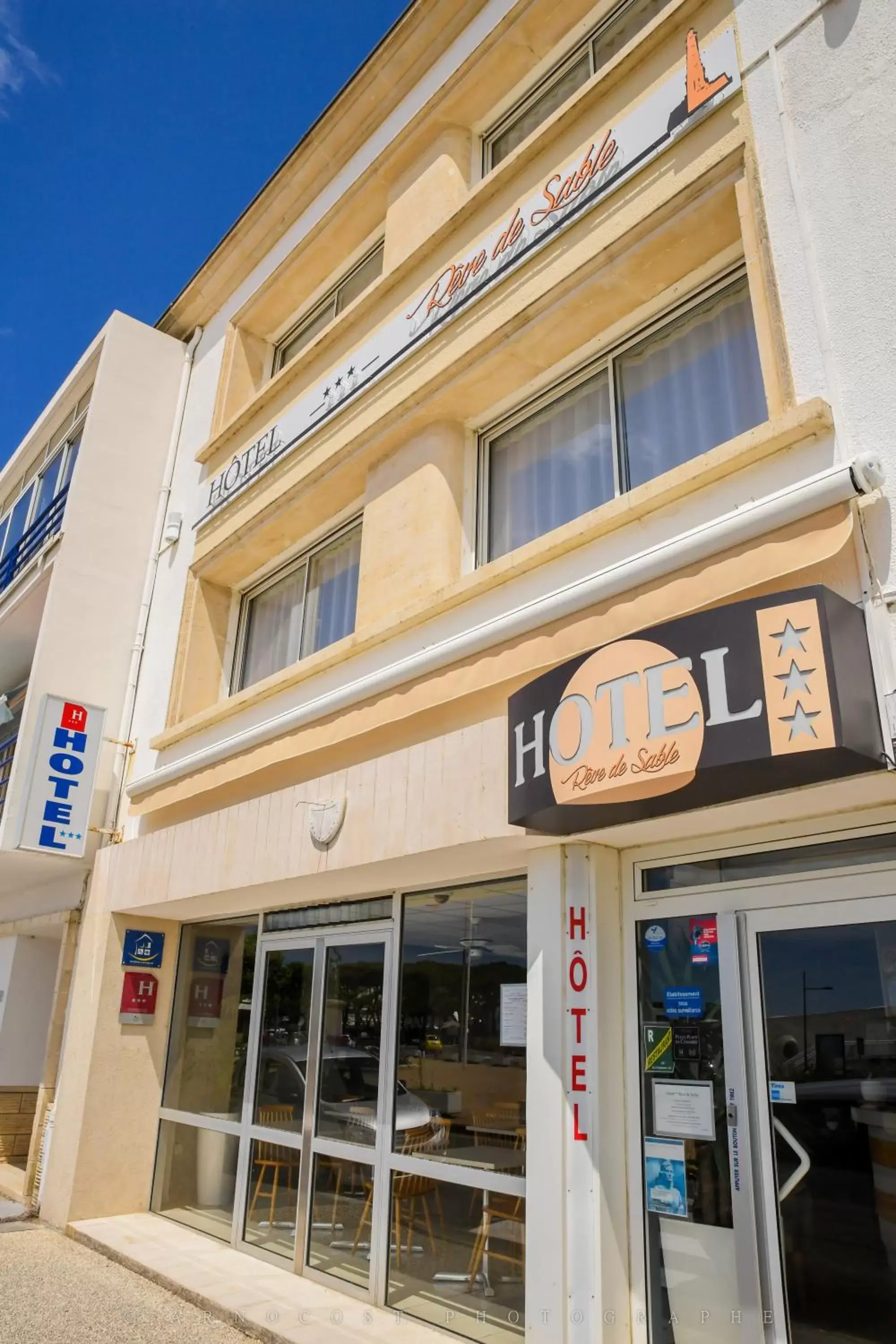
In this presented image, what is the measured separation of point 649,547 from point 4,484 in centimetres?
1320

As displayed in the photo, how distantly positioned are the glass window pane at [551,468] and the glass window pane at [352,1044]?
128 inches

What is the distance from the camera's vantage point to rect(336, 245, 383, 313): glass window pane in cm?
927

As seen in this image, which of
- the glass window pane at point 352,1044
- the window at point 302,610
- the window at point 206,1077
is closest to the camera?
the glass window pane at point 352,1044

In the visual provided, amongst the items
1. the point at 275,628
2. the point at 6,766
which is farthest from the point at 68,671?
the point at 6,766

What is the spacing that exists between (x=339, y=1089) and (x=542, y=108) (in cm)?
801

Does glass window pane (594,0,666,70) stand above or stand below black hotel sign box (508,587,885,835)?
above

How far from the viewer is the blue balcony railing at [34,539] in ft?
35.1

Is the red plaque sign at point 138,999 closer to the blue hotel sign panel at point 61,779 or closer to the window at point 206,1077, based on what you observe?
the window at point 206,1077

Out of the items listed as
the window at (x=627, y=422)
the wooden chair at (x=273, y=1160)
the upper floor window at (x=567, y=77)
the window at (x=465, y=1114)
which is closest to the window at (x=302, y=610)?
the window at (x=627, y=422)

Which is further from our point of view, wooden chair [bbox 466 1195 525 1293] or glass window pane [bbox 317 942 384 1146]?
glass window pane [bbox 317 942 384 1146]

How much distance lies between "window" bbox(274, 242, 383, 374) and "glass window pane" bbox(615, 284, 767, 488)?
3852 millimetres

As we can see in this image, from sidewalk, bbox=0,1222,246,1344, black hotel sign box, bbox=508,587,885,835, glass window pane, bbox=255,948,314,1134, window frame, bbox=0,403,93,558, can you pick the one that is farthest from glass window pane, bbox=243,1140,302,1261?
window frame, bbox=0,403,93,558

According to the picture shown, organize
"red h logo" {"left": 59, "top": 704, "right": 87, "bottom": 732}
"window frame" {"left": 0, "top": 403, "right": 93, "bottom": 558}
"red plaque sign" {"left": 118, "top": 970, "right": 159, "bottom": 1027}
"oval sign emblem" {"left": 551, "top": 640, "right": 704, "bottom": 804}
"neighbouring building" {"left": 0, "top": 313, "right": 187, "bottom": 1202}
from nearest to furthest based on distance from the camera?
"oval sign emblem" {"left": 551, "top": 640, "right": 704, "bottom": 804}
"red plaque sign" {"left": 118, "top": 970, "right": 159, "bottom": 1027}
"neighbouring building" {"left": 0, "top": 313, "right": 187, "bottom": 1202}
"red h logo" {"left": 59, "top": 704, "right": 87, "bottom": 732}
"window frame" {"left": 0, "top": 403, "right": 93, "bottom": 558}

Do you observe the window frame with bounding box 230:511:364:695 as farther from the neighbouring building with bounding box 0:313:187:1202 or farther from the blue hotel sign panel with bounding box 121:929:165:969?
the blue hotel sign panel with bounding box 121:929:165:969
